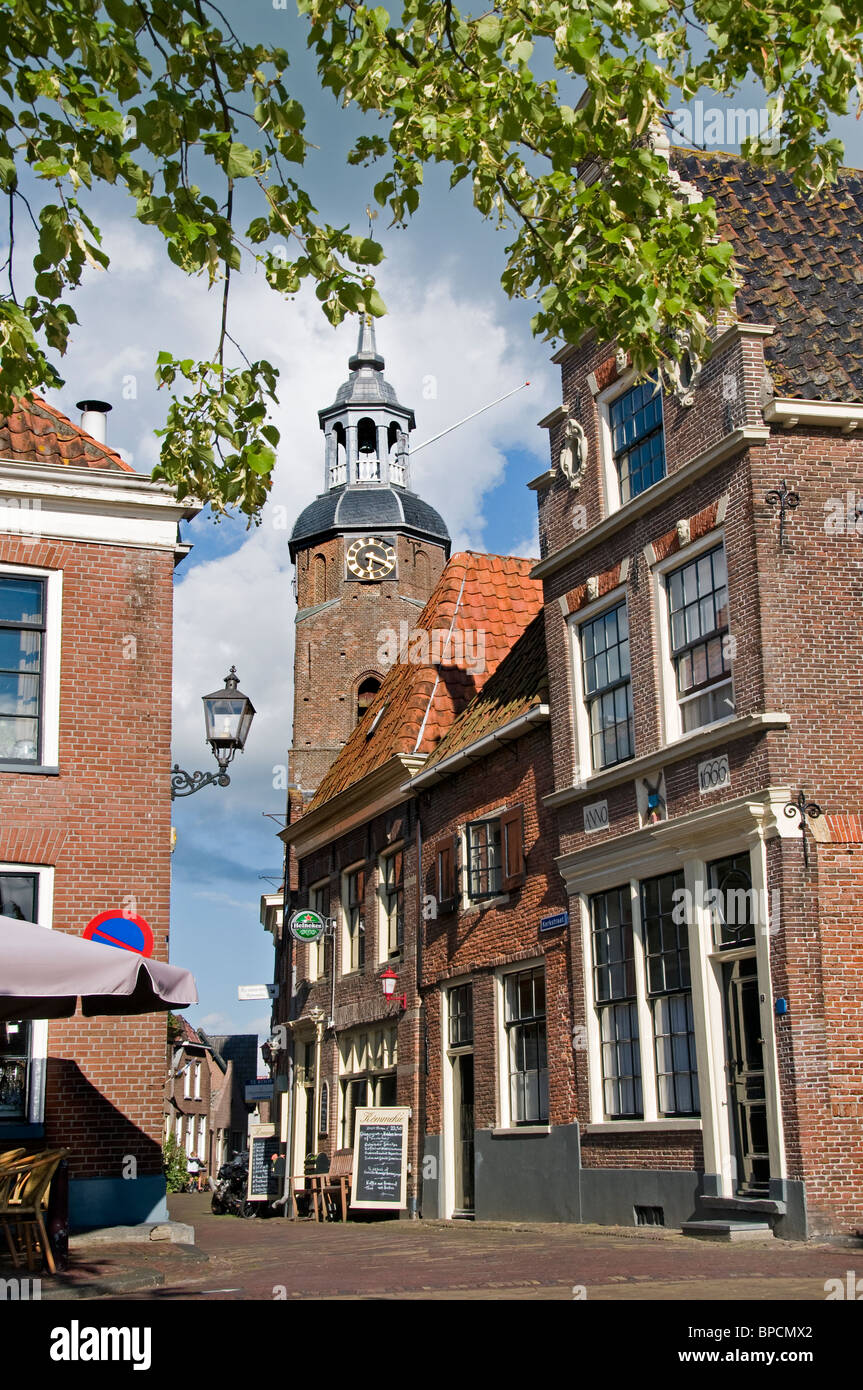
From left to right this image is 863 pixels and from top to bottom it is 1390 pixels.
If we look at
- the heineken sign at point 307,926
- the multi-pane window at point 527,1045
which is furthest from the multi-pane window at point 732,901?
the heineken sign at point 307,926

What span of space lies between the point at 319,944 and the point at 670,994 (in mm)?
13741

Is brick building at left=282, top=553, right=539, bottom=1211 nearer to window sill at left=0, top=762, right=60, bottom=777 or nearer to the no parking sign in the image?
the no parking sign

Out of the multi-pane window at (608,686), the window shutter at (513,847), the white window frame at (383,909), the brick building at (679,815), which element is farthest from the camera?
the white window frame at (383,909)

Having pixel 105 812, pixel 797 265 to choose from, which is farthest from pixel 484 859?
pixel 797 265

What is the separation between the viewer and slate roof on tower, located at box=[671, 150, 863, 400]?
15.2 metres

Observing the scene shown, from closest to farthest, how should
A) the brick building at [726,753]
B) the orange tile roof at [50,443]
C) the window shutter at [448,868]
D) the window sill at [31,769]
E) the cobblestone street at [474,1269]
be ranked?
the cobblestone street at [474,1269] → the brick building at [726,753] → the window sill at [31,769] → the orange tile roof at [50,443] → the window shutter at [448,868]

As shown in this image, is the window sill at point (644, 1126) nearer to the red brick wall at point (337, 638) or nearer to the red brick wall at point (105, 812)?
the red brick wall at point (105, 812)

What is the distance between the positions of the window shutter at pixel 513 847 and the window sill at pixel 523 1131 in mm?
3121

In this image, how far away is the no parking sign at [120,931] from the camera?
44.2ft

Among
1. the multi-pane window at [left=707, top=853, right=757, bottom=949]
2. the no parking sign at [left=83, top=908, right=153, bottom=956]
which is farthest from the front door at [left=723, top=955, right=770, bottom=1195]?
the no parking sign at [left=83, top=908, right=153, bottom=956]

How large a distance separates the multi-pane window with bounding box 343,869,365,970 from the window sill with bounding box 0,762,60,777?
1211cm
